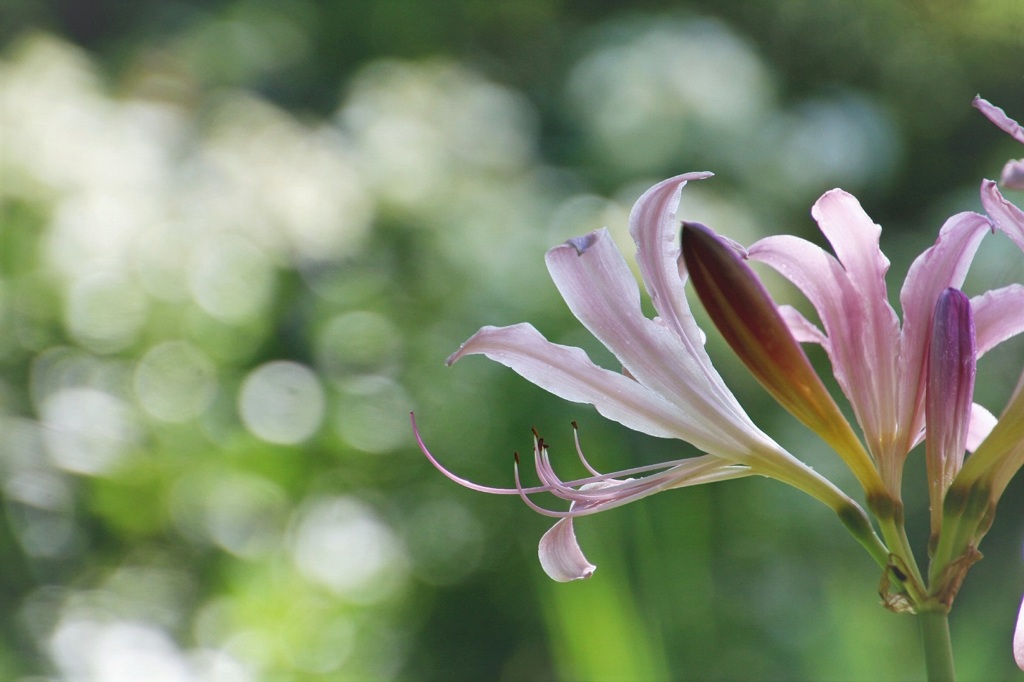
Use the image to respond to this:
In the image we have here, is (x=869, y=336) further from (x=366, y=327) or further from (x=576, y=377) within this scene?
(x=366, y=327)

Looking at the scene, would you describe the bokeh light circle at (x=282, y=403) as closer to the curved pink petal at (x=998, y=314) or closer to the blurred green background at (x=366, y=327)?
the blurred green background at (x=366, y=327)

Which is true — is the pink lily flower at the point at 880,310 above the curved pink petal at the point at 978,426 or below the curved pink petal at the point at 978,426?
above

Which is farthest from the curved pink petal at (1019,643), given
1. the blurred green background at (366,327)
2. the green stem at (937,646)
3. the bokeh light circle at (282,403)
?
the bokeh light circle at (282,403)

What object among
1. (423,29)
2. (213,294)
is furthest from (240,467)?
(423,29)

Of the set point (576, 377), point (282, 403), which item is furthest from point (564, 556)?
point (282, 403)

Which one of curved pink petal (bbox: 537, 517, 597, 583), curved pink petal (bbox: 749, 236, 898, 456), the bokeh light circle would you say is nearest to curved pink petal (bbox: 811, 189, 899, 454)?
curved pink petal (bbox: 749, 236, 898, 456)

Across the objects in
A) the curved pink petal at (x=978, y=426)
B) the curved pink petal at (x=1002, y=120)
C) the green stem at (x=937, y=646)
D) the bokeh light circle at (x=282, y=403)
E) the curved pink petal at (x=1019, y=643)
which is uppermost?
the bokeh light circle at (x=282, y=403)
